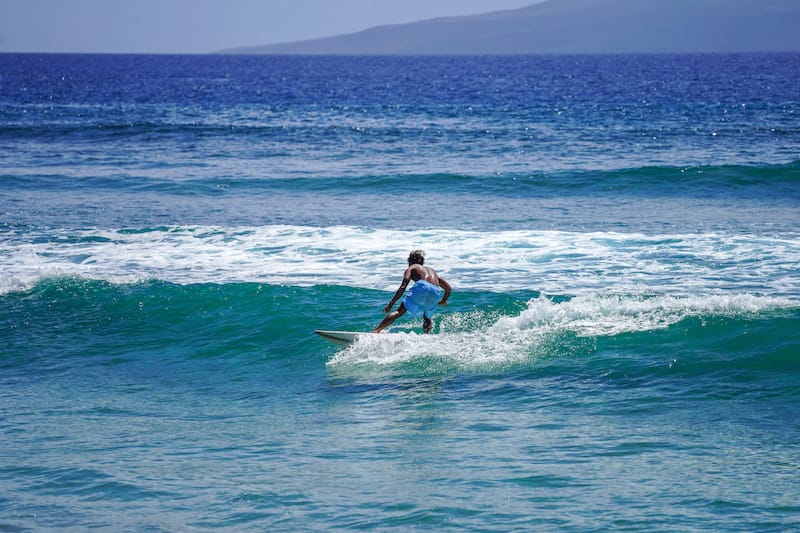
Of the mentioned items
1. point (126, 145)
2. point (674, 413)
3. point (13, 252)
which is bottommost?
point (674, 413)

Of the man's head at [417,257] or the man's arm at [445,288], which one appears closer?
the man's head at [417,257]

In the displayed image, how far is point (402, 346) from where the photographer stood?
44.1 ft

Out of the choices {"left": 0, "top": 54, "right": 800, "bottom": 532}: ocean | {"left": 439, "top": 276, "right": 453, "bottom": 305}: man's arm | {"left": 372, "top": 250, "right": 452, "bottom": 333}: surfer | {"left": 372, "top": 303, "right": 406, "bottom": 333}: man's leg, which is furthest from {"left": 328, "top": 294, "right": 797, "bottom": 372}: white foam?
{"left": 439, "top": 276, "right": 453, "bottom": 305}: man's arm

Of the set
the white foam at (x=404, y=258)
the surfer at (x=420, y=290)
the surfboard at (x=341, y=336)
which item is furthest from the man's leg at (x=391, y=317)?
the white foam at (x=404, y=258)

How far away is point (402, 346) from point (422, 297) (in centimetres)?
76

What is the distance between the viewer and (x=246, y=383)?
42.6 feet

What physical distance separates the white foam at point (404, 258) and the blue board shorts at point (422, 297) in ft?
12.9

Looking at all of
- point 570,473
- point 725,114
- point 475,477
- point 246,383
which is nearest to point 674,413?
point 570,473

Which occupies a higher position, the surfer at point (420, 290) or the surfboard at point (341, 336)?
the surfer at point (420, 290)

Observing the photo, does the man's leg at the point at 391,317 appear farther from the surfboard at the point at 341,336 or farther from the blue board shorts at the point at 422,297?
the surfboard at the point at 341,336

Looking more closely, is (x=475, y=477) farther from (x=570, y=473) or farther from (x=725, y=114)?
(x=725, y=114)

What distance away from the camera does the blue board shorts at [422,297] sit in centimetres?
1324

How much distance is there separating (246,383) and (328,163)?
71.7 feet

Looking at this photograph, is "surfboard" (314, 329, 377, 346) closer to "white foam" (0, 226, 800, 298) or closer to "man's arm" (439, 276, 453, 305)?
"man's arm" (439, 276, 453, 305)
